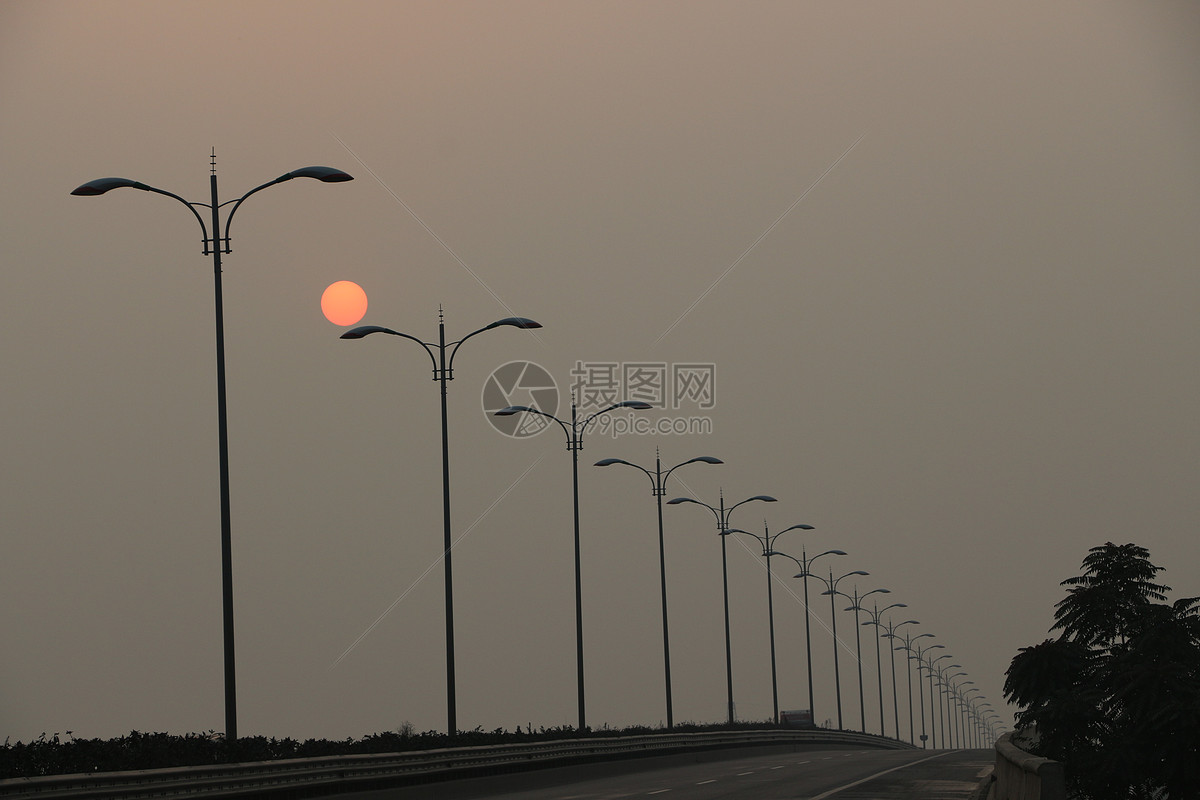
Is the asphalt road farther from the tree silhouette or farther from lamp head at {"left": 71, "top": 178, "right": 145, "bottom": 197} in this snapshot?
lamp head at {"left": 71, "top": 178, "right": 145, "bottom": 197}

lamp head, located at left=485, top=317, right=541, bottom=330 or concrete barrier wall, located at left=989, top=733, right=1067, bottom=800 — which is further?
lamp head, located at left=485, top=317, right=541, bottom=330

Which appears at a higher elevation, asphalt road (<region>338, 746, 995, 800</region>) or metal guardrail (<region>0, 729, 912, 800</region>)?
metal guardrail (<region>0, 729, 912, 800</region>)

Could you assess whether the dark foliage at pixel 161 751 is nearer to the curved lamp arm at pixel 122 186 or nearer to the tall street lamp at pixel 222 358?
the tall street lamp at pixel 222 358

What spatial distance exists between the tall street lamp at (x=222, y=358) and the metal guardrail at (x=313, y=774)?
4.54 ft

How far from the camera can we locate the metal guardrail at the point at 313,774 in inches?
834

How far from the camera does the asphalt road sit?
30516 millimetres

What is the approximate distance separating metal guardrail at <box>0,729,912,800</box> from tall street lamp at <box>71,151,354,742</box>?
138 cm

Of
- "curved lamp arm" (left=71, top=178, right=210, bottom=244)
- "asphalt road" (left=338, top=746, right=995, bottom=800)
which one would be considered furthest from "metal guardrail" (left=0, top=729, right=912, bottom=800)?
"curved lamp arm" (left=71, top=178, right=210, bottom=244)

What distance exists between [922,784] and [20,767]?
21042 millimetres

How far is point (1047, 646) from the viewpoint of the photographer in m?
32.2

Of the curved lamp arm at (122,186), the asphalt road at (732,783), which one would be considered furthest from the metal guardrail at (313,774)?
the curved lamp arm at (122,186)

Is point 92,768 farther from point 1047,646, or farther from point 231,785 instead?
point 1047,646

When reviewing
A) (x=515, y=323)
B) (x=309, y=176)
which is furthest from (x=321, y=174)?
(x=515, y=323)

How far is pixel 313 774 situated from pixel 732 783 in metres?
11.7
